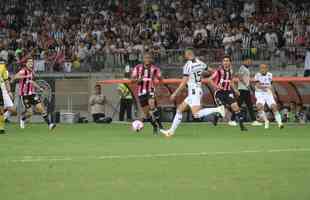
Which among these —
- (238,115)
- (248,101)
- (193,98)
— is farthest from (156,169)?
(248,101)

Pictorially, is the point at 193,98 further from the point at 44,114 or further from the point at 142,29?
the point at 142,29

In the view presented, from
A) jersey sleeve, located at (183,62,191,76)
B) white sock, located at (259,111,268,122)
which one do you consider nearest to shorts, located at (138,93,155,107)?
jersey sleeve, located at (183,62,191,76)

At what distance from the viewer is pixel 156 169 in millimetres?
12625

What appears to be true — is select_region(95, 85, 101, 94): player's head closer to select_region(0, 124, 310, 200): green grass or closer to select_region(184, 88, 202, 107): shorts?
select_region(184, 88, 202, 107): shorts

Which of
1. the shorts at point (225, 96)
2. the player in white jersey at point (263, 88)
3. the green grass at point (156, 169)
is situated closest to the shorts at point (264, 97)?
the player in white jersey at point (263, 88)

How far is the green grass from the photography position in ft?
33.1

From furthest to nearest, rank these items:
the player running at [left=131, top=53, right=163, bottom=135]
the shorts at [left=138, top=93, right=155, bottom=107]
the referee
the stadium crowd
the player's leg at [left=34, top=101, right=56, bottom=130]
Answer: the stadium crowd, the referee, the player's leg at [left=34, top=101, right=56, bottom=130], the shorts at [left=138, top=93, right=155, bottom=107], the player running at [left=131, top=53, right=163, bottom=135]

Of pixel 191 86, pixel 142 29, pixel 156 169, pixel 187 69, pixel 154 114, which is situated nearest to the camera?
pixel 156 169

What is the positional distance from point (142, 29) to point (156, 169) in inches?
1017

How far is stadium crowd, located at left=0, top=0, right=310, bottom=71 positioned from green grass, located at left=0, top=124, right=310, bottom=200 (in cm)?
1555

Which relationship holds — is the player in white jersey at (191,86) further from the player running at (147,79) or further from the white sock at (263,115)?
the white sock at (263,115)

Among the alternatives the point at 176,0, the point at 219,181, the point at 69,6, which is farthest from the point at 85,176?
the point at 69,6

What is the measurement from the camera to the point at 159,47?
3594 cm

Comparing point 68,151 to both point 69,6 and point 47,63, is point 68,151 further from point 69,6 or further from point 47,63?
point 69,6
